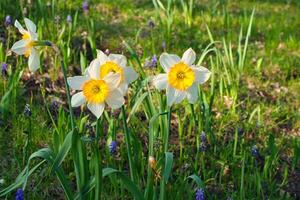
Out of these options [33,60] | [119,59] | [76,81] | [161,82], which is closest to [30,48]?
[33,60]

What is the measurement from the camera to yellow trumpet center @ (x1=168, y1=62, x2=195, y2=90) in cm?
193

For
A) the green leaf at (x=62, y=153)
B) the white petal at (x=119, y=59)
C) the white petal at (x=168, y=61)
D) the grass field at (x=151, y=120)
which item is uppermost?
the white petal at (x=119, y=59)

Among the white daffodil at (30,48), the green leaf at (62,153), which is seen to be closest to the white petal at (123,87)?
the green leaf at (62,153)

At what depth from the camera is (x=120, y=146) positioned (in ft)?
9.58

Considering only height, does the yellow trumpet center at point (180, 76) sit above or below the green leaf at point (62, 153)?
above

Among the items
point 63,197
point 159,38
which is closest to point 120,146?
point 63,197

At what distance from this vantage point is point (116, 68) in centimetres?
184

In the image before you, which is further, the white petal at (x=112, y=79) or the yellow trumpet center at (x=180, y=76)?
the yellow trumpet center at (x=180, y=76)

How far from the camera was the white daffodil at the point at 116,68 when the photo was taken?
72.0 inches

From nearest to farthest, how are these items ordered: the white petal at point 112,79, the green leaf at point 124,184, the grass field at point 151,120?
1. the white petal at point 112,79
2. the green leaf at point 124,184
3. the grass field at point 151,120

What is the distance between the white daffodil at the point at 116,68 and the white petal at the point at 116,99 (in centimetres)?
2

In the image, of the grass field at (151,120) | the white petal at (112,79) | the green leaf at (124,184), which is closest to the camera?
the white petal at (112,79)

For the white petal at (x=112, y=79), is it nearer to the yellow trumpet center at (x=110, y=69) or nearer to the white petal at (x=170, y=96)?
the yellow trumpet center at (x=110, y=69)

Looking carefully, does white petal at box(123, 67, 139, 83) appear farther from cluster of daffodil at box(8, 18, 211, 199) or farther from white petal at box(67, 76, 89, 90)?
white petal at box(67, 76, 89, 90)
